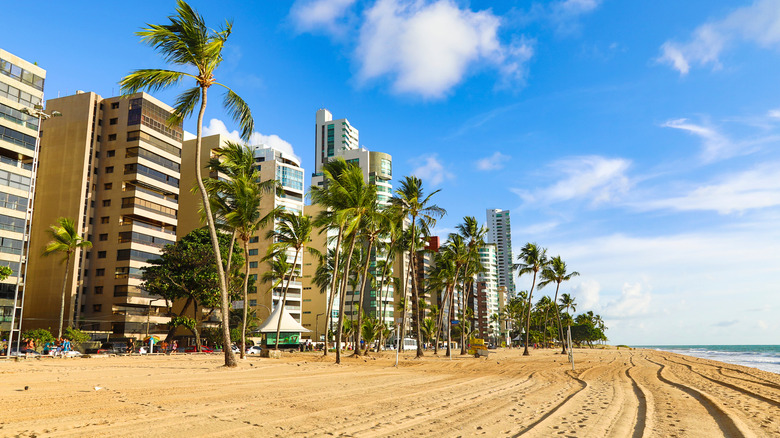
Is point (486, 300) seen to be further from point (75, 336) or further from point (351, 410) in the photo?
point (351, 410)

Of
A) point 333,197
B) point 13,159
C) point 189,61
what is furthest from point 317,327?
point 189,61

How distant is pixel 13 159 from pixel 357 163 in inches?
1563

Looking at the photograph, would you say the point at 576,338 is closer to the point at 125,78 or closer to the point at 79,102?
the point at 79,102

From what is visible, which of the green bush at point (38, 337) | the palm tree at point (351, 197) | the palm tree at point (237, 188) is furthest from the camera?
the green bush at point (38, 337)

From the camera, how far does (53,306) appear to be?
5706 cm

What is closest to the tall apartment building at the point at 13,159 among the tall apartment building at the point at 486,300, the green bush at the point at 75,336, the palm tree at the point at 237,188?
the green bush at the point at 75,336

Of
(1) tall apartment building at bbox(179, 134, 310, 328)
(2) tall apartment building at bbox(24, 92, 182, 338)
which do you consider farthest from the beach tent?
(1) tall apartment building at bbox(179, 134, 310, 328)

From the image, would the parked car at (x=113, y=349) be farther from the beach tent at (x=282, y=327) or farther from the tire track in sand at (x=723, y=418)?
the tire track in sand at (x=723, y=418)

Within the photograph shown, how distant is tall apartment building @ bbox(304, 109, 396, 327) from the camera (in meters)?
107

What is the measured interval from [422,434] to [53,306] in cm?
6393

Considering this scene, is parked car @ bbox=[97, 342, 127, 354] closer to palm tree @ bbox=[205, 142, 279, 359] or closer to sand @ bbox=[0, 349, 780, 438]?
palm tree @ bbox=[205, 142, 279, 359]

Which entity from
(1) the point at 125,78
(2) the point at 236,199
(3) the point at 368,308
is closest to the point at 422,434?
(1) the point at 125,78

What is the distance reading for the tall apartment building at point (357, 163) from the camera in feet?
350

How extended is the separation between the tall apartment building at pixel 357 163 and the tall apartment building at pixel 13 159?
35.9 metres
